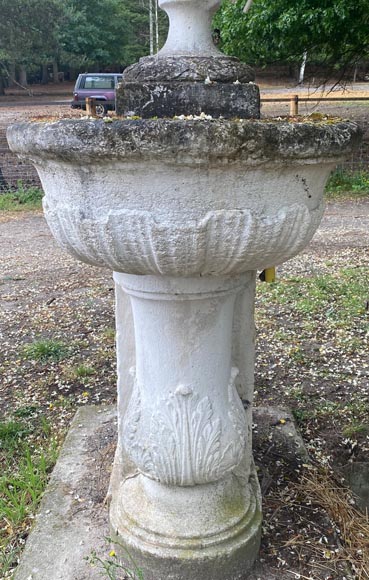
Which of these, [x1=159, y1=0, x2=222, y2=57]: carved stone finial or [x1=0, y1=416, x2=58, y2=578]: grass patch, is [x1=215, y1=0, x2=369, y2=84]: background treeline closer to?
[x1=159, y1=0, x2=222, y2=57]: carved stone finial

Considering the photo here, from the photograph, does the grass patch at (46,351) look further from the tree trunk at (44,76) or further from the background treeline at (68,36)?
the tree trunk at (44,76)

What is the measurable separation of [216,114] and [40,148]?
427 mm

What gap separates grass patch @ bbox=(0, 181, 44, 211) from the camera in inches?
299

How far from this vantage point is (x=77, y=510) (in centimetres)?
182

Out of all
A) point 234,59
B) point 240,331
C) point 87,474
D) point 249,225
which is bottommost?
point 87,474

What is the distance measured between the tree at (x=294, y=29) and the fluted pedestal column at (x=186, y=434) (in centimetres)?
562

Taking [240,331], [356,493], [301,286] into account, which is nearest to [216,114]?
[240,331]

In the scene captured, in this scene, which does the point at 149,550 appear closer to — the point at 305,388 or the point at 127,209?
the point at 127,209

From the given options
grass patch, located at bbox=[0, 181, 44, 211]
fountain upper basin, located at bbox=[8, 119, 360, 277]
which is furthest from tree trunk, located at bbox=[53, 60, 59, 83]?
→ fountain upper basin, located at bbox=[8, 119, 360, 277]

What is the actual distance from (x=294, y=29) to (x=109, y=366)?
5144 millimetres

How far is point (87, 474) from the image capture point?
6.56ft

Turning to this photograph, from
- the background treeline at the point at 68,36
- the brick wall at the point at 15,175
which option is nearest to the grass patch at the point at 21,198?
the brick wall at the point at 15,175

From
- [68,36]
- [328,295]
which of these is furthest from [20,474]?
[68,36]

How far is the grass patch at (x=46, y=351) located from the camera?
3.18m
